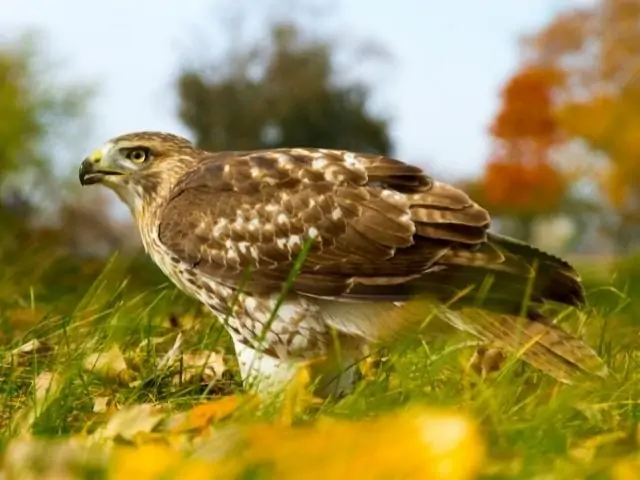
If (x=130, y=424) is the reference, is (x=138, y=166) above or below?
above

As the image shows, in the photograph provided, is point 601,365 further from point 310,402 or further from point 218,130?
point 218,130

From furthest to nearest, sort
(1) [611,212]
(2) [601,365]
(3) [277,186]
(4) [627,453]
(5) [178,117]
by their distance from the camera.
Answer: (1) [611,212] < (5) [178,117] < (3) [277,186] < (2) [601,365] < (4) [627,453]

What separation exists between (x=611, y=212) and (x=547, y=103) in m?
4.94

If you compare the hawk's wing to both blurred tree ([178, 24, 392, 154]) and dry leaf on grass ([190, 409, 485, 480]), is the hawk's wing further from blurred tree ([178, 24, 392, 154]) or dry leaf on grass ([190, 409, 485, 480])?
blurred tree ([178, 24, 392, 154])

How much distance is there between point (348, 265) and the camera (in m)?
4.26

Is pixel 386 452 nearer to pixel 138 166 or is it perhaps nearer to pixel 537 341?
pixel 537 341

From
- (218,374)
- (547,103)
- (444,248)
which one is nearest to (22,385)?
(218,374)

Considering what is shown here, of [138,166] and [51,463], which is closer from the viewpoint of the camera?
[51,463]

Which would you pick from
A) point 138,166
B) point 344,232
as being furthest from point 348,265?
point 138,166

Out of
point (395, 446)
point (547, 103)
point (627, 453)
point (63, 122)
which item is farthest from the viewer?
point (547, 103)

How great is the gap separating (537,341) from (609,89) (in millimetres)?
32646

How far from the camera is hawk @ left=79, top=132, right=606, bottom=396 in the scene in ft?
13.8

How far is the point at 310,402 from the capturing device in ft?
12.1

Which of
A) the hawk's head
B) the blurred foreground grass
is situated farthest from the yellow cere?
the blurred foreground grass
